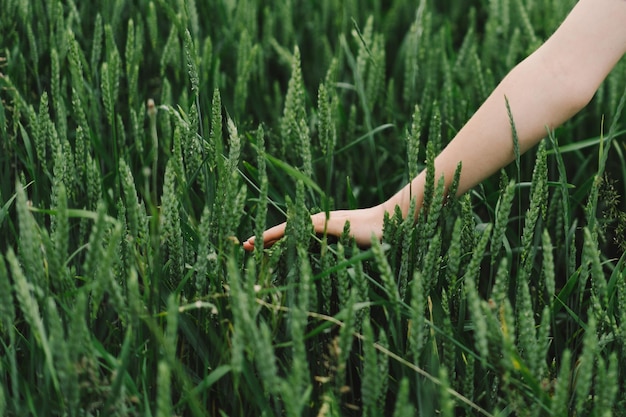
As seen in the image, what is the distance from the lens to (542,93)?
116 cm

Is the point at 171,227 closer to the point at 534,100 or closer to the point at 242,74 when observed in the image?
the point at 534,100

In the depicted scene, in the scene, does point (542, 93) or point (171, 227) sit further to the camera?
point (542, 93)

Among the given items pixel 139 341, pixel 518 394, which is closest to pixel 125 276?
pixel 139 341

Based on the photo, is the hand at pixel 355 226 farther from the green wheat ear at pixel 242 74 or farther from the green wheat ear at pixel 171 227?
the green wheat ear at pixel 242 74

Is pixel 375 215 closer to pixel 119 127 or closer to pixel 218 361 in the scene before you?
pixel 218 361

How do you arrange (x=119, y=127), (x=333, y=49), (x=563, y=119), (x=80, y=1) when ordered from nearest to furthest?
1. (x=563, y=119)
2. (x=119, y=127)
3. (x=80, y=1)
4. (x=333, y=49)

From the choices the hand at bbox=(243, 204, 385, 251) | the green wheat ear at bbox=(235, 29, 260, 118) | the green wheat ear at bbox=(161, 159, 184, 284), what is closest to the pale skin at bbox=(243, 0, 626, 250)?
the hand at bbox=(243, 204, 385, 251)

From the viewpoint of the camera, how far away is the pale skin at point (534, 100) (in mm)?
1140

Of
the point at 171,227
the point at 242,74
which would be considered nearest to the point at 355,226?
the point at 171,227

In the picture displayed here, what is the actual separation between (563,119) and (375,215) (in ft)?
0.96

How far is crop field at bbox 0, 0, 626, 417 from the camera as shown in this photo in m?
0.84

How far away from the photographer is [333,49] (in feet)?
7.16

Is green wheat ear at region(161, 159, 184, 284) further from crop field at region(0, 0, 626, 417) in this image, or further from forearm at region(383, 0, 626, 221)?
forearm at region(383, 0, 626, 221)

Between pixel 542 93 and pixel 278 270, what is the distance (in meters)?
0.43
